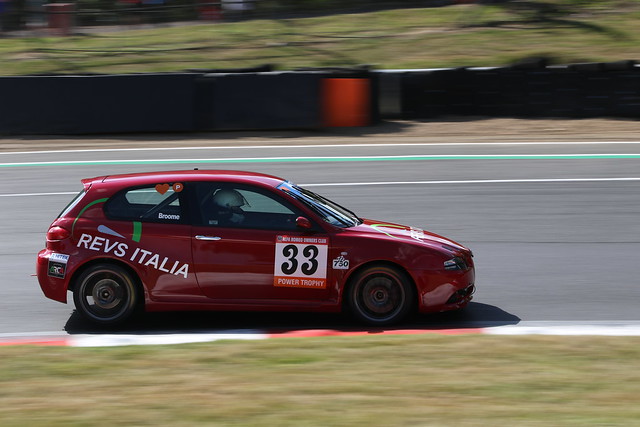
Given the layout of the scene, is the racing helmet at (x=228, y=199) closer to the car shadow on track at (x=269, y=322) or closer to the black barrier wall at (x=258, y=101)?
the car shadow on track at (x=269, y=322)

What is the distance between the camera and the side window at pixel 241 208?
775 cm

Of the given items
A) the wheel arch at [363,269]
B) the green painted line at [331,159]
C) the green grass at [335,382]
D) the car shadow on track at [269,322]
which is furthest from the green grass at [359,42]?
the green grass at [335,382]

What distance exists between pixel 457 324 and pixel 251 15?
24.8 meters

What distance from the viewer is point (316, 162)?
54.0ft

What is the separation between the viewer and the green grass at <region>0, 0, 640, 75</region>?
24891 millimetres

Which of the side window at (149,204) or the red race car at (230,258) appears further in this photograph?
the side window at (149,204)

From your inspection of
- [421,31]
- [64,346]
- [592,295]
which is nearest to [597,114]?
[421,31]

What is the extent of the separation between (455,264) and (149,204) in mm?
2785

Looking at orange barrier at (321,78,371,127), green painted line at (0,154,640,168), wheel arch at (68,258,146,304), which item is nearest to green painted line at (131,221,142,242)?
wheel arch at (68,258,146,304)

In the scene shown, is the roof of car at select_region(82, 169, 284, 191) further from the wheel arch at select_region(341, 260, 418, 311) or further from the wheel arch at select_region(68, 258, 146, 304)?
the wheel arch at select_region(341, 260, 418, 311)

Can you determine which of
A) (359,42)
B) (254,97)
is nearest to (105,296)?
(254,97)

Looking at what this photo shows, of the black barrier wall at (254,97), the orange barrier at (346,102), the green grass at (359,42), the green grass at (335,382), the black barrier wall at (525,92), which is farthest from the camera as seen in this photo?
the green grass at (359,42)

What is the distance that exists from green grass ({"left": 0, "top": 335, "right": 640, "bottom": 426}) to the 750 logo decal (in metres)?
0.89

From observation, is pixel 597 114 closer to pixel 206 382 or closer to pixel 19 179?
pixel 19 179
